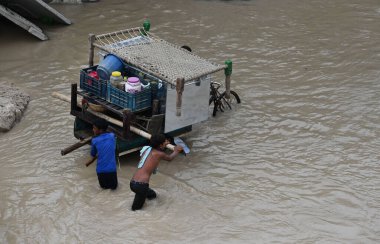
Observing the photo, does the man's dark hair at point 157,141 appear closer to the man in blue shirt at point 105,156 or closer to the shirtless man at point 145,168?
the shirtless man at point 145,168

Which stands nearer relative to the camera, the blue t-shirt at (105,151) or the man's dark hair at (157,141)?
the man's dark hair at (157,141)

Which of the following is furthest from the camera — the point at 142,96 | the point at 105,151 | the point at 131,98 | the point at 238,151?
the point at 238,151

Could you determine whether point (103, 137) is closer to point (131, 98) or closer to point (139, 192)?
point (131, 98)

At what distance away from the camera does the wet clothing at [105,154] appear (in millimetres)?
7477

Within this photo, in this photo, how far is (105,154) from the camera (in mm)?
7477

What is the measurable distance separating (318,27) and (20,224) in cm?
924

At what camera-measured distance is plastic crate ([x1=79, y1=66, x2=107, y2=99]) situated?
327 inches

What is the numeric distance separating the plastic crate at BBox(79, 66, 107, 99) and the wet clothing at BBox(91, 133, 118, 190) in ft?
2.99

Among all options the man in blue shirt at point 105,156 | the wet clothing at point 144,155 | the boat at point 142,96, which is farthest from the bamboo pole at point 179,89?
the man in blue shirt at point 105,156

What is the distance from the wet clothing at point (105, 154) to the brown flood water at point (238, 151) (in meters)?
0.31

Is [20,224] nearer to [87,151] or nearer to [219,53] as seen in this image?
[87,151]

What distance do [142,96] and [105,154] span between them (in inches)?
41.2

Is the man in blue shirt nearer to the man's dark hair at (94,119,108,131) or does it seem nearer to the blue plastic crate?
the man's dark hair at (94,119,108,131)

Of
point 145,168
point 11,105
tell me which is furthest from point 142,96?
point 11,105
